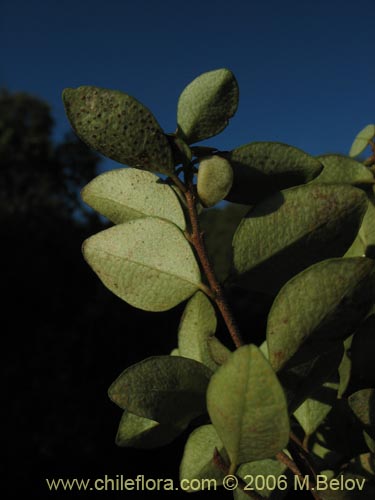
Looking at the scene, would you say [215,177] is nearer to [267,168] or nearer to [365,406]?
[267,168]

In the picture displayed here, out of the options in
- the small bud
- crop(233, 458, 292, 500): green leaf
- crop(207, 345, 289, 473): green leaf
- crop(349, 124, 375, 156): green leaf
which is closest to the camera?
crop(207, 345, 289, 473): green leaf

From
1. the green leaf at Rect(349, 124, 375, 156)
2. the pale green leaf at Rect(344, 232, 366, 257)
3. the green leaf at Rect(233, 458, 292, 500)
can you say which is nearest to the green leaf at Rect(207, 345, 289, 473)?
the green leaf at Rect(233, 458, 292, 500)

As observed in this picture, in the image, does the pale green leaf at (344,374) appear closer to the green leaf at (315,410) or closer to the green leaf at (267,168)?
the green leaf at (315,410)

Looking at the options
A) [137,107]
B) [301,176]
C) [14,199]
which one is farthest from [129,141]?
[14,199]

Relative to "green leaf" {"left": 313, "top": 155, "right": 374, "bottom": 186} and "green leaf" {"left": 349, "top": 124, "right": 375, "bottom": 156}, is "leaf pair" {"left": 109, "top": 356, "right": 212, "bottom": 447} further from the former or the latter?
"green leaf" {"left": 349, "top": 124, "right": 375, "bottom": 156}

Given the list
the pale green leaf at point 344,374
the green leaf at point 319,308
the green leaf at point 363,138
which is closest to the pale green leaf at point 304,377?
the green leaf at point 319,308

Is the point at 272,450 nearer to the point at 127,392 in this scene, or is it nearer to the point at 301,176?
the point at 127,392

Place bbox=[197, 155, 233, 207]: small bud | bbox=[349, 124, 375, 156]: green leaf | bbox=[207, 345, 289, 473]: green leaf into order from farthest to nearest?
bbox=[349, 124, 375, 156]: green leaf
bbox=[197, 155, 233, 207]: small bud
bbox=[207, 345, 289, 473]: green leaf
